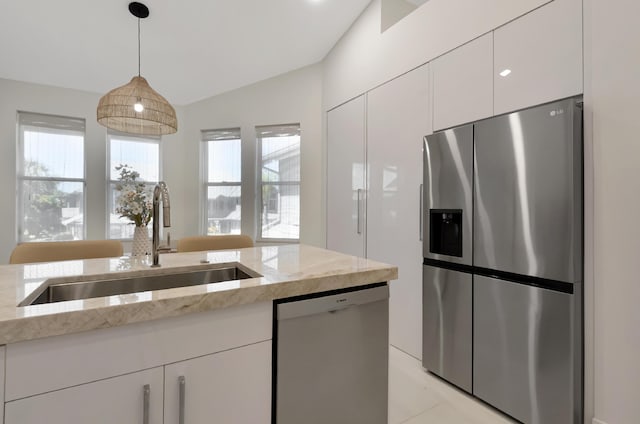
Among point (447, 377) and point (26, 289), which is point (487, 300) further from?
point (26, 289)

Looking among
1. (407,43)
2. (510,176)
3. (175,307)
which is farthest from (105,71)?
(510,176)

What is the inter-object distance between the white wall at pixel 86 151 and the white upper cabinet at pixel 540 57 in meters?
3.77

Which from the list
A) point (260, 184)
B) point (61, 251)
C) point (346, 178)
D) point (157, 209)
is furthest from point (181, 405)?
point (260, 184)

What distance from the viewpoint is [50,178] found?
347cm

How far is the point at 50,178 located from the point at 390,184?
12.3 feet

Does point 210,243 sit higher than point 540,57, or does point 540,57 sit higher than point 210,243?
point 540,57

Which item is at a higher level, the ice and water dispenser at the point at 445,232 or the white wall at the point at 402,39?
the white wall at the point at 402,39

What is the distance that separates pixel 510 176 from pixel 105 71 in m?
3.96

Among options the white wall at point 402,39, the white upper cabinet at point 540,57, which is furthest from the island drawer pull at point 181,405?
the white wall at point 402,39

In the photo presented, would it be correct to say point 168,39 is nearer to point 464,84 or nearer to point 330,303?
point 464,84

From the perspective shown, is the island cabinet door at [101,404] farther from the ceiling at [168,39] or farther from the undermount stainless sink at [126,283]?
the ceiling at [168,39]

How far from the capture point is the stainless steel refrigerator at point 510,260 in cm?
149

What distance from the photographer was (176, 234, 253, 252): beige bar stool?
2084 mm

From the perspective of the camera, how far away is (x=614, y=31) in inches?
56.0
